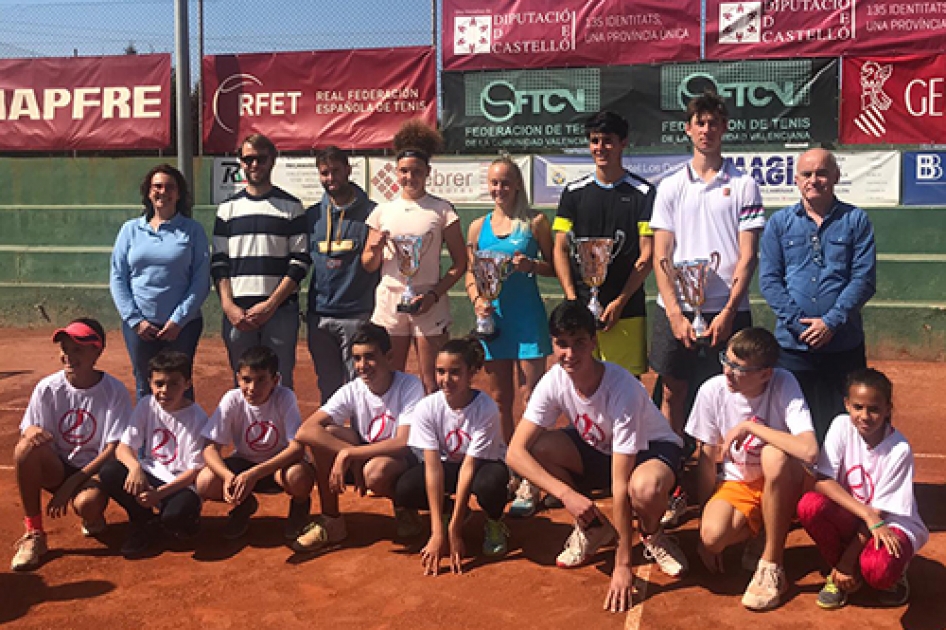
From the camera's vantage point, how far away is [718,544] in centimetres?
403

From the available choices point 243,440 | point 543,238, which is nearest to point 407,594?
point 243,440

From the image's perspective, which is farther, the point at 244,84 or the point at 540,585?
the point at 244,84

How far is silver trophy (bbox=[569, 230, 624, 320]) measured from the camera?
495cm

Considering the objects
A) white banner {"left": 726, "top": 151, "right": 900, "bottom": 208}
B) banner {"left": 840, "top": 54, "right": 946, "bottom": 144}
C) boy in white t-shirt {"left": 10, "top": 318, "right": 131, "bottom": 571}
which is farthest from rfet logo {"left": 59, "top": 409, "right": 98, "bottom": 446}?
banner {"left": 840, "top": 54, "right": 946, "bottom": 144}

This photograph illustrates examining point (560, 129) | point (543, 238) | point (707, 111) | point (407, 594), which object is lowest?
point (407, 594)

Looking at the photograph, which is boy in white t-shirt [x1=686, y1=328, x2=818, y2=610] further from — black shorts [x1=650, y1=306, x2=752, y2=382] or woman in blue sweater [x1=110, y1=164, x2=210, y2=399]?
woman in blue sweater [x1=110, y1=164, x2=210, y2=399]

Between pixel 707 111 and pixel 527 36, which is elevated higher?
pixel 527 36

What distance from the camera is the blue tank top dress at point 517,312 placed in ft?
17.1

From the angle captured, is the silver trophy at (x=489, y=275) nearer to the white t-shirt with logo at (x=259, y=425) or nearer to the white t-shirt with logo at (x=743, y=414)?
the white t-shirt with logo at (x=259, y=425)

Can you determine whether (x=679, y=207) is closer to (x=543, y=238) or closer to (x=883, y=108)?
(x=543, y=238)

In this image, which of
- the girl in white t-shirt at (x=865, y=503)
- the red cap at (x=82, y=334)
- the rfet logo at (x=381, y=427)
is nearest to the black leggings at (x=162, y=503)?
the red cap at (x=82, y=334)

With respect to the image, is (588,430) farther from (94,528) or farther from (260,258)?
(94,528)

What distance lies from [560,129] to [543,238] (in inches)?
238

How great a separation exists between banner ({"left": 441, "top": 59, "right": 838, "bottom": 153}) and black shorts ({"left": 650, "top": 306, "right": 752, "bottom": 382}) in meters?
6.24
